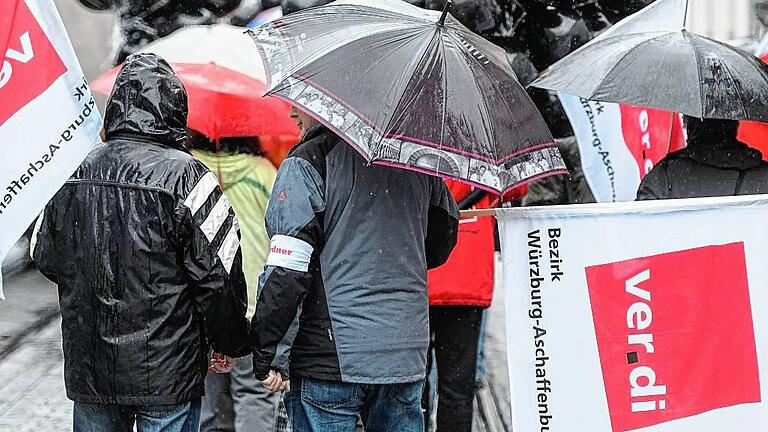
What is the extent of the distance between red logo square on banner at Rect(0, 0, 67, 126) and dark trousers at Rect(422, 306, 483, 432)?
2.45 metres

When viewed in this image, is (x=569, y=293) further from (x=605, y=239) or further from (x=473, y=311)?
(x=473, y=311)

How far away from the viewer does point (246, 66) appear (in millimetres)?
5336

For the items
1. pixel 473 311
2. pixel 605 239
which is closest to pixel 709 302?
pixel 605 239

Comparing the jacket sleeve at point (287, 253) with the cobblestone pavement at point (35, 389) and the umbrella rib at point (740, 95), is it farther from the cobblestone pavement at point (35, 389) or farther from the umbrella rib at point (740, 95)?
the cobblestone pavement at point (35, 389)

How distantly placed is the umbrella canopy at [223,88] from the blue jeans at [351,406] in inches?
63.9

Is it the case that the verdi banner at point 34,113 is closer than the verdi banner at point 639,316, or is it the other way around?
the verdi banner at point 34,113

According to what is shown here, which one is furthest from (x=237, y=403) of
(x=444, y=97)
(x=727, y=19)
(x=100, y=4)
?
(x=727, y=19)

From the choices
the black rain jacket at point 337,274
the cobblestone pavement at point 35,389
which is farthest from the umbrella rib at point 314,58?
the cobblestone pavement at point 35,389

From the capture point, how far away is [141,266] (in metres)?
3.76

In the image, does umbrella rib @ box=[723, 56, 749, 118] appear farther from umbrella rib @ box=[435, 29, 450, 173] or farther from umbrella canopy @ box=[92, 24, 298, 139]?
umbrella canopy @ box=[92, 24, 298, 139]

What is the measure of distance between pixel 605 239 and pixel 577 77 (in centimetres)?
113

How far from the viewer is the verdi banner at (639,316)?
370 cm

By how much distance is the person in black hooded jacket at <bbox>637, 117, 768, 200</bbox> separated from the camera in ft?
14.7

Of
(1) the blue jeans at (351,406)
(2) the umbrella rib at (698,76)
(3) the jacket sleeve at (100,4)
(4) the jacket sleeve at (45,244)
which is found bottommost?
(1) the blue jeans at (351,406)
